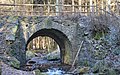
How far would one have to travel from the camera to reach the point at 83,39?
17.3 m

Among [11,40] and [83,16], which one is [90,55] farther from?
[11,40]

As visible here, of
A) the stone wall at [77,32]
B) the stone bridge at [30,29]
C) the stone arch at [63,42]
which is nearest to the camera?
the stone bridge at [30,29]

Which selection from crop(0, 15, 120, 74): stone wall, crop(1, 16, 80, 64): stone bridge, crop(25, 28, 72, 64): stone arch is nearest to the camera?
crop(1, 16, 80, 64): stone bridge

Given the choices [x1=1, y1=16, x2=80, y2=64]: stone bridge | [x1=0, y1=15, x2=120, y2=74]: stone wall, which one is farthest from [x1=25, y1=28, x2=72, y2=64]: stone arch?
[x1=0, y1=15, x2=120, y2=74]: stone wall

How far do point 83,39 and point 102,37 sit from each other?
3.85 ft

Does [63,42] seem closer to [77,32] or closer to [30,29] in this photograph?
[77,32]

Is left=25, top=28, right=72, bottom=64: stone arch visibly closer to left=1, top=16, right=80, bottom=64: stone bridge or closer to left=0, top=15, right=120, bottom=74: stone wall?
left=1, top=16, right=80, bottom=64: stone bridge

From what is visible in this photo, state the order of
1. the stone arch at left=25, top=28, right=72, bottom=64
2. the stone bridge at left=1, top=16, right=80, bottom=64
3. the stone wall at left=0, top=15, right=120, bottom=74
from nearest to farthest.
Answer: the stone bridge at left=1, top=16, right=80, bottom=64 < the stone wall at left=0, top=15, right=120, bottom=74 < the stone arch at left=25, top=28, right=72, bottom=64

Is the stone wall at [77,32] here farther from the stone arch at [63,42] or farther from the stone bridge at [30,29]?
Answer: the stone arch at [63,42]

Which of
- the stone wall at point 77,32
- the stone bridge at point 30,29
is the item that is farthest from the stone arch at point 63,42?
the stone wall at point 77,32

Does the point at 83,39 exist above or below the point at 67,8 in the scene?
below

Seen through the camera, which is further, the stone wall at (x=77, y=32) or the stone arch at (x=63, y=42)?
the stone arch at (x=63, y=42)

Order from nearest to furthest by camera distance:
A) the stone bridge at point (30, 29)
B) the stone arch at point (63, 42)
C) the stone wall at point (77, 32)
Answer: the stone bridge at point (30, 29)
the stone wall at point (77, 32)
the stone arch at point (63, 42)

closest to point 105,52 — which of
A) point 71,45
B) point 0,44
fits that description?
point 71,45
